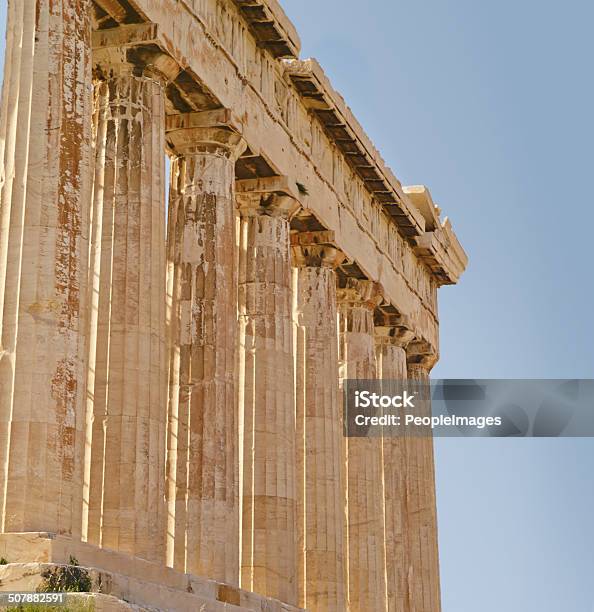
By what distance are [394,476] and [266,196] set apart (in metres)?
14.2

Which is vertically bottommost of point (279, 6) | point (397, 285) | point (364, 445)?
point (364, 445)

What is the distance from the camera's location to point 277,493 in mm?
35188

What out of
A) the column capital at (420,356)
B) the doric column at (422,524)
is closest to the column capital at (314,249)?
the doric column at (422,524)

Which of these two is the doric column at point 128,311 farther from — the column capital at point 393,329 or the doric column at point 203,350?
the column capital at point 393,329

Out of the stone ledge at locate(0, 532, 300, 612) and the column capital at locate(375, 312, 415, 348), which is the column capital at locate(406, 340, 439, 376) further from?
the stone ledge at locate(0, 532, 300, 612)

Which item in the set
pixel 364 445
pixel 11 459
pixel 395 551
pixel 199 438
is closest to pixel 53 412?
pixel 11 459

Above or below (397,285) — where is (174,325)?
below

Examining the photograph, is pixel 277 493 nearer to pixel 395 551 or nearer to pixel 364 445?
pixel 364 445

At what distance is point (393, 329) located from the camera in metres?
49.8

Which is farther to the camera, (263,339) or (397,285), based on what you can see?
(397,285)

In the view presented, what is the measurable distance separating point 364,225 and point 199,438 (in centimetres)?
1585

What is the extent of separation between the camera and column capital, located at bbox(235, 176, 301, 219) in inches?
1465

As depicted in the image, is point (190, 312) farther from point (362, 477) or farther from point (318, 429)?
point (362, 477)

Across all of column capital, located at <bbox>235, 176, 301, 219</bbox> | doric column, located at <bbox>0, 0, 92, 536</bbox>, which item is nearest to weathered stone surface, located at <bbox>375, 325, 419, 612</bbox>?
column capital, located at <bbox>235, 176, 301, 219</bbox>
